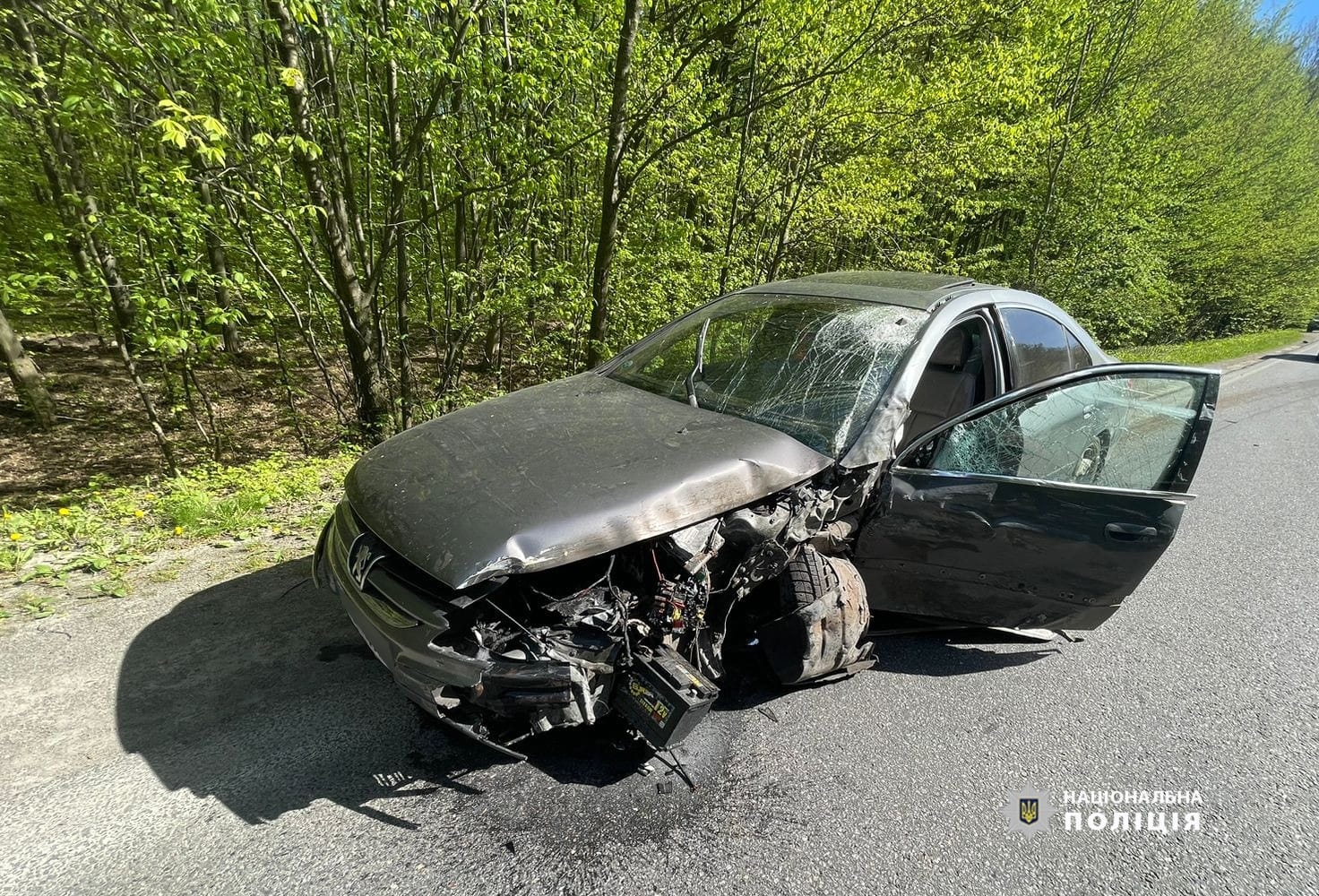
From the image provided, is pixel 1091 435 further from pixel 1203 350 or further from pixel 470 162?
pixel 1203 350

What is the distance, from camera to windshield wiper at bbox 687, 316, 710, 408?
9.46 feet

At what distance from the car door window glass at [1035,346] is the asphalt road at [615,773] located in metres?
1.52

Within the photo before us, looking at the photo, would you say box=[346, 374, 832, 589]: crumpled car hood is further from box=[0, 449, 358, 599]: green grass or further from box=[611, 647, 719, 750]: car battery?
box=[0, 449, 358, 599]: green grass

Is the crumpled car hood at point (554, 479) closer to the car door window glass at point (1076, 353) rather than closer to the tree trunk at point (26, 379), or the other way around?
the car door window glass at point (1076, 353)

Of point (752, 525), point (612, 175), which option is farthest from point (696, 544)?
point (612, 175)

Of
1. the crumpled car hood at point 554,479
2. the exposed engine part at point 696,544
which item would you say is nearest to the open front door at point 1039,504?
the crumpled car hood at point 554,479

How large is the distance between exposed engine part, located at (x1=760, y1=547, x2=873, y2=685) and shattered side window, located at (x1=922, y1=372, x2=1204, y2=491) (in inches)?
28.5

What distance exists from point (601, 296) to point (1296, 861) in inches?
247

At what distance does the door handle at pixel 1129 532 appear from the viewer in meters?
2.52

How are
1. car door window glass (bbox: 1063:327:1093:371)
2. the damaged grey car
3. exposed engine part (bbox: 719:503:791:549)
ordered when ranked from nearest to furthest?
the damaged grey car
exposed engine part (bbox: 719:503:791:549)
car door window glass (bbox: 1063:327:1093:371)

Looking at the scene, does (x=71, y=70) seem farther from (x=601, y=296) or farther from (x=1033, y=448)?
(x=1033, y=448)

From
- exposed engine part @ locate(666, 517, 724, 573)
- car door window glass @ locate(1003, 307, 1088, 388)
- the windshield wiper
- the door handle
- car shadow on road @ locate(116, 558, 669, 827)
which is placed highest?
car door window glass @ locate(1003, 307, 1088, 388)

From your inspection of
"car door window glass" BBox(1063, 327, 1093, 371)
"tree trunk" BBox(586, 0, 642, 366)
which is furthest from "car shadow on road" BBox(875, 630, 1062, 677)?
"tree trunk" BBox(586, 0, 642, 366)

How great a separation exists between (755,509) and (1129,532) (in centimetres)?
170
